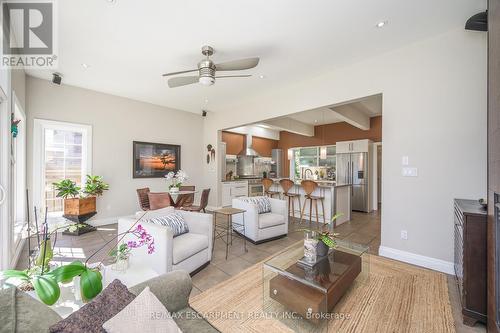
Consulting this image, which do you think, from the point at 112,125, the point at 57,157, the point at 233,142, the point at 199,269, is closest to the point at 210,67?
the point at 199,269

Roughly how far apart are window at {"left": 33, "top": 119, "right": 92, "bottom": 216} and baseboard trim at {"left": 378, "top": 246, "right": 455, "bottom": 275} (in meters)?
5.73

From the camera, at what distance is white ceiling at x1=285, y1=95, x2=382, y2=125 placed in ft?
17.6

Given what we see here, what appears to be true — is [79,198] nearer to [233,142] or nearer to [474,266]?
[233,142]

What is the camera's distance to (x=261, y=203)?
3.93 metres

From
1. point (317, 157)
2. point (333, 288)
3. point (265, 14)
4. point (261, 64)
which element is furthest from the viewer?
point (317, 157)

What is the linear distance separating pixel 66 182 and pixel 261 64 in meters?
4.08

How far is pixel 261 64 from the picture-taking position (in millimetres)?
3549

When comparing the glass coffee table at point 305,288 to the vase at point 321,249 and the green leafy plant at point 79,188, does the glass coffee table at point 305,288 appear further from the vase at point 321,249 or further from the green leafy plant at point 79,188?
the green leafy plant at point 79,188

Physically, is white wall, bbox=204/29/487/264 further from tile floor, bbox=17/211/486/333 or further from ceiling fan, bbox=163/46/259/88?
ceiling fan, bbox=163/46/259/88

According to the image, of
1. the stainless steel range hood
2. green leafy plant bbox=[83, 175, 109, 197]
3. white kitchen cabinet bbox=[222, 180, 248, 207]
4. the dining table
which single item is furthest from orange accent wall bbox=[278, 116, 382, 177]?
green leafy plant bbox=[83, 175, 109, 197]

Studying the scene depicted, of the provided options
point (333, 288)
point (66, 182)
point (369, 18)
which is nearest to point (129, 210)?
point (66, 182)

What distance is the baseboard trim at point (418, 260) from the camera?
2.71 metres

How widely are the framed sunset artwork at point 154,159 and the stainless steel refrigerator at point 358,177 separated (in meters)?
5.06

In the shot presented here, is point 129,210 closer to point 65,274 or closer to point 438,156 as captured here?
point 65,274
